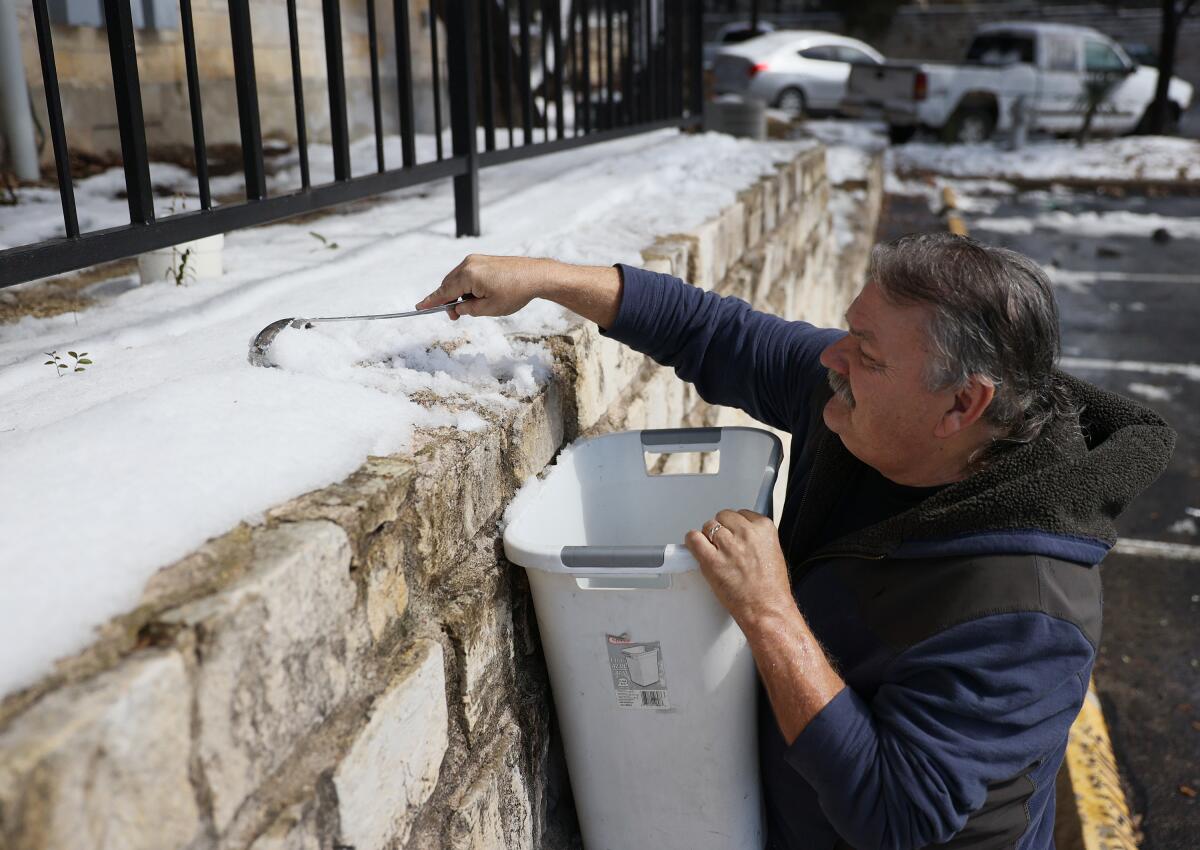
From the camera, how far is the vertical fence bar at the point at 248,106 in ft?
6.69

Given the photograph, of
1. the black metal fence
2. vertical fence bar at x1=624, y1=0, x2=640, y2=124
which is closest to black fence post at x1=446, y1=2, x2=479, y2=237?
the black metal fence

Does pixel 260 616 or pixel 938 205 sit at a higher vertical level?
pixel 260 616

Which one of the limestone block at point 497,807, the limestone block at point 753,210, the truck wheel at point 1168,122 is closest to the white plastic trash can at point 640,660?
the limestone block at point 497,807

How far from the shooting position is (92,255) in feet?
5.60

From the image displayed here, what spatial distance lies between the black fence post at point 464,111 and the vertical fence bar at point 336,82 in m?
0.46

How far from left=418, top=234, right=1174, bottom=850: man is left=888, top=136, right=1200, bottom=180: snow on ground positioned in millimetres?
12117

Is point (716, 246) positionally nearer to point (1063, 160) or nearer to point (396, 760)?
point (396, 760)

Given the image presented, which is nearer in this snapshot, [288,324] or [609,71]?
[288,324]

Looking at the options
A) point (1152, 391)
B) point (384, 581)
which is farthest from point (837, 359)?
point (1152, 391)

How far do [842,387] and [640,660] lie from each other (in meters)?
0.58

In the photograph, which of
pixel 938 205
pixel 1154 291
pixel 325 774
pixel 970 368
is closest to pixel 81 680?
pixel 325 774

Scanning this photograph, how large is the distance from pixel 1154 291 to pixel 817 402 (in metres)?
7.33

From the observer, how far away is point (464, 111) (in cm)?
295

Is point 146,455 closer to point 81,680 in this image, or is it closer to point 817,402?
point 81,680
